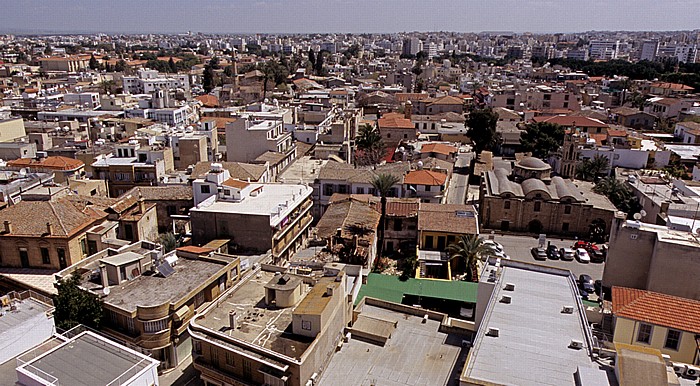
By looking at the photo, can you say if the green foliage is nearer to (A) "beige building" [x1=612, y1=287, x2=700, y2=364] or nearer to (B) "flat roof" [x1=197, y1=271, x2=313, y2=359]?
(A) "beige building" [x1=612, y1=287, x2=700, y2=364]

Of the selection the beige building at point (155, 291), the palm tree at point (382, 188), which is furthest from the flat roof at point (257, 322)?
the palm tree at point (382, 188)

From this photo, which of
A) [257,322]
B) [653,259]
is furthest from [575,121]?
[257,322]

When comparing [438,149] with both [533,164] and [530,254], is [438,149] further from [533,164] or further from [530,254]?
[530,254]

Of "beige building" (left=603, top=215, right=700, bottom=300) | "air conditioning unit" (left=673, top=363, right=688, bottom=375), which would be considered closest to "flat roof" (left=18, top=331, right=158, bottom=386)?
"air conditioning unit" (left=673, top=363, right=688, bottom=375)

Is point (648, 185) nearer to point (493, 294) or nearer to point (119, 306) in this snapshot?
point (493, 294)

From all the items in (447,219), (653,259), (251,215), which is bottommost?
(447,219)

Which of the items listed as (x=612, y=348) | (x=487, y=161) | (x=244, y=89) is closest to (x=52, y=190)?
(x=612, y=348)

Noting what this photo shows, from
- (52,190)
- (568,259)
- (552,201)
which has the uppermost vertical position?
(52,190)
